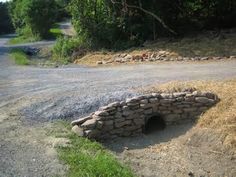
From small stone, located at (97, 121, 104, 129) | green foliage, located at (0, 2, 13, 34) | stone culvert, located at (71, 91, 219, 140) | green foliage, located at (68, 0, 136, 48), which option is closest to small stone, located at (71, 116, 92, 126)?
stone culvert, located at (71, 91, 219, 140)

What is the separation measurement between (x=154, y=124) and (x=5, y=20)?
174 ft

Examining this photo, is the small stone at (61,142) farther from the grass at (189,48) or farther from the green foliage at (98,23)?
the green foliage at (98,23)

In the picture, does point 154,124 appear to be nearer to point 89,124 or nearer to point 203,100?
point 203,100

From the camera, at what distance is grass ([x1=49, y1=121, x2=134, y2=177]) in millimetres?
7477

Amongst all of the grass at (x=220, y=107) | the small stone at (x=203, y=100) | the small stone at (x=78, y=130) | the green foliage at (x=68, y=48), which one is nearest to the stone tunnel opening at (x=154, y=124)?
the grass at (x=220, y=107)

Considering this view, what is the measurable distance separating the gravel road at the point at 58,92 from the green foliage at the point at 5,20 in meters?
Answer: 45.4

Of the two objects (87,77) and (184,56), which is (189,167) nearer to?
(87,77)

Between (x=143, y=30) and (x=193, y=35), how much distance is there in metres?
2.06

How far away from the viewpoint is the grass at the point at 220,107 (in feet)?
30.6

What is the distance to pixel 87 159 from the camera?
7938 mm

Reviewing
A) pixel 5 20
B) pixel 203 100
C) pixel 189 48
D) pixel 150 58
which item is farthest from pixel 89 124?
pixel 5 20

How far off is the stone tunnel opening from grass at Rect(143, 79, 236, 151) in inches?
27.6

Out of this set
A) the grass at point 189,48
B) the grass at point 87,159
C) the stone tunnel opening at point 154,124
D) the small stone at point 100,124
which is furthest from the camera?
the grass at point 189,48

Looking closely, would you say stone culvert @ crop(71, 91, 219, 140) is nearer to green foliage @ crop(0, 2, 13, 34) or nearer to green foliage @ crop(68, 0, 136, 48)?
green foliage @ crop(68, 0, 136, 48)
